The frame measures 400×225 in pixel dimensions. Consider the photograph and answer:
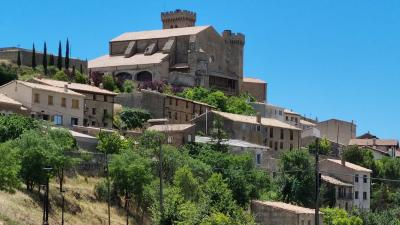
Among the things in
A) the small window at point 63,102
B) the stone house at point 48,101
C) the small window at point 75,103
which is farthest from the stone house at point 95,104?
the small window at point 63,102

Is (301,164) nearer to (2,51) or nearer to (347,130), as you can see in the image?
(2,51)

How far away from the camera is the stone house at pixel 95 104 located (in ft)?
321

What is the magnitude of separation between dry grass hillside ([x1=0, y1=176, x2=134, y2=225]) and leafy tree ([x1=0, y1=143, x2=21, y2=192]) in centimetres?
53

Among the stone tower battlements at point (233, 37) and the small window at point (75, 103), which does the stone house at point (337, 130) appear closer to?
the stone tower battlements at point (233, 37)

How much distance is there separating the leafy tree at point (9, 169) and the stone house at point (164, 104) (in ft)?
135

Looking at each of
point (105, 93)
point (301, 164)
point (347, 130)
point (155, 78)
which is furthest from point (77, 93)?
point (347, 130)

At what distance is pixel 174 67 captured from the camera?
137375mm

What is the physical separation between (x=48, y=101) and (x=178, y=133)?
12.5 meters

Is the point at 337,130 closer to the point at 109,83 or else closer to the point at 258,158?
the point at 109,83

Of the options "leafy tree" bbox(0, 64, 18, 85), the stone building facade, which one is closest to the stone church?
the stone building facade

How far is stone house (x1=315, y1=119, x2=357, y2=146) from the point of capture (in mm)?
144125

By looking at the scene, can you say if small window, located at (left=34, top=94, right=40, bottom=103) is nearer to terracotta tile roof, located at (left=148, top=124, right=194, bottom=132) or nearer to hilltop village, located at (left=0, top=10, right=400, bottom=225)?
hilltop village, located at (left=0, top=10, right=400, bottom=225)

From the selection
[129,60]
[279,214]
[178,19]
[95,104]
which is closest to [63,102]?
[95,104]

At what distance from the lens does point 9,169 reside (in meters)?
64.4
